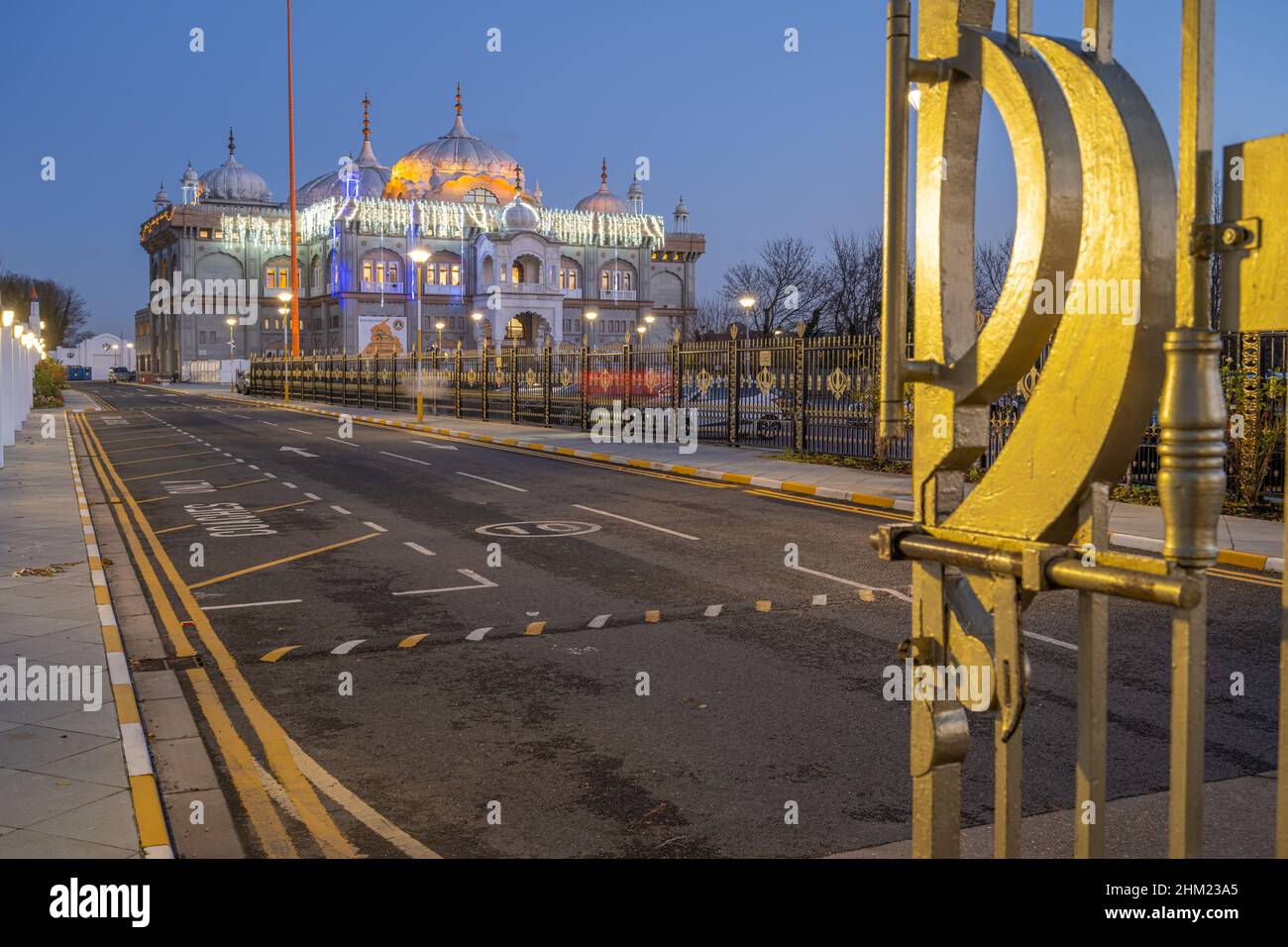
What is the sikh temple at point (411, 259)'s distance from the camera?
102 meters

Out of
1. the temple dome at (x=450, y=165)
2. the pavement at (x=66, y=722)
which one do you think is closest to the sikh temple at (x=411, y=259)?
the temple dome at (x=450, y=165)

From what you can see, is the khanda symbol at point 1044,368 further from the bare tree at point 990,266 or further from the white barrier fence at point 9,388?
the bare tree at point 990,266

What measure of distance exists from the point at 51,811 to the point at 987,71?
485cm

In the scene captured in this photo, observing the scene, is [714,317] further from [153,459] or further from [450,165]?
[153,459]

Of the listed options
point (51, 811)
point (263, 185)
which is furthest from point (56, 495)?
point (263, 185)

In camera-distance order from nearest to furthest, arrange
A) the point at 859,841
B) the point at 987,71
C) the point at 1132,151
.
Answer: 1. the point at 1132,151
2. the point at 987,71
3. the point at 859,841

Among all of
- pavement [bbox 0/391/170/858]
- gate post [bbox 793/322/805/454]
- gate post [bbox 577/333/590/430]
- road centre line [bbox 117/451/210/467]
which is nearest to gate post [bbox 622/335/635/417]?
gate post [bbox 577/333/590/430]

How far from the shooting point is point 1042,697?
278 inches

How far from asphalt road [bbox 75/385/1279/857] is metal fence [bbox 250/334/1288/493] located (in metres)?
2.57

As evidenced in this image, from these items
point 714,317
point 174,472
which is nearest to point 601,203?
point 714,317

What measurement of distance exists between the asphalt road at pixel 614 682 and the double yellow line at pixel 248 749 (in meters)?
0.04

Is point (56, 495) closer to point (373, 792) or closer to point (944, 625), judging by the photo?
point (373, 792)

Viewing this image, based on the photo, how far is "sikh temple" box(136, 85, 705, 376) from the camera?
102m

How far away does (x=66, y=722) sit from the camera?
21.6 feet
